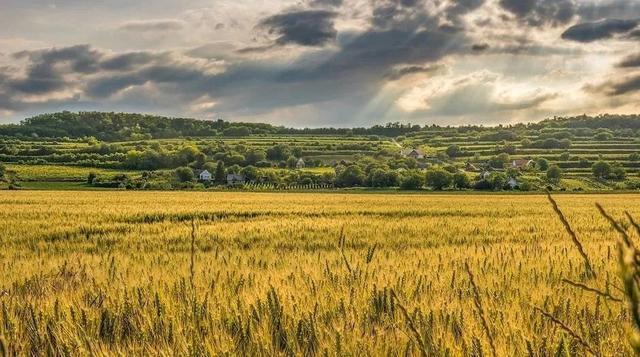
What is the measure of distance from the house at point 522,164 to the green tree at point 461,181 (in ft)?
152

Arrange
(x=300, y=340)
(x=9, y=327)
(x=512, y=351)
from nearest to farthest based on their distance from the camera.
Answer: (x=512, y=351)
(x=300, y=340)
(x=9, y=327)

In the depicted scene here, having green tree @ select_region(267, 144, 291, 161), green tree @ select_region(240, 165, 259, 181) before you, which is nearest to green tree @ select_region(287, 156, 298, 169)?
green tree @ select_region(267, 144, 291, 161)

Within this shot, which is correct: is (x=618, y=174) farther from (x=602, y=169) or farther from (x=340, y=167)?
(x=340, y=167)

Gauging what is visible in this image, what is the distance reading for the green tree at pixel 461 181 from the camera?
112 meters

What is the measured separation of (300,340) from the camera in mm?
3332

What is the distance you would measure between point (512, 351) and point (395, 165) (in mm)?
154682

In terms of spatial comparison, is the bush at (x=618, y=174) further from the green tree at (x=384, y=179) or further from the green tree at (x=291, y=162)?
the green tree at (x=291, y=162)

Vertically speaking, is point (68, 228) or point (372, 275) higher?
point (372, 275)

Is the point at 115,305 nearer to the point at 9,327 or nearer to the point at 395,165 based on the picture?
the point at 9,327

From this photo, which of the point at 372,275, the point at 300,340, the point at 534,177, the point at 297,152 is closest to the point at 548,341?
the point at 300,340

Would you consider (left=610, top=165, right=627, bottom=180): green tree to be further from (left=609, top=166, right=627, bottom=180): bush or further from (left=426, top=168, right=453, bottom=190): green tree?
(left=426, top=168, right=453, bottom=190): green tree

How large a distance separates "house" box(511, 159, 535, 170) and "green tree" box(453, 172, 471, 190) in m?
46.5

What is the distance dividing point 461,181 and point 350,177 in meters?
24.5

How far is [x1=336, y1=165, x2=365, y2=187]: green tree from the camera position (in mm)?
123000
